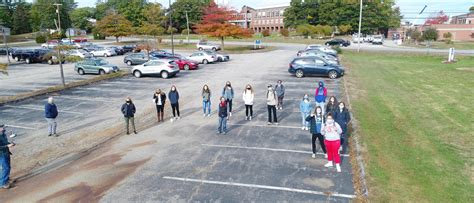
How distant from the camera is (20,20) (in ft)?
318

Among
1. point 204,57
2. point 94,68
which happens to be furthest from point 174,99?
A: point 204,57

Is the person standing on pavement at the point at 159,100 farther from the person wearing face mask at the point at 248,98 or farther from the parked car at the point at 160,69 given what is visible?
the parked car at the point at 160,69

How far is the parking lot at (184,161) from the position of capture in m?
8.31

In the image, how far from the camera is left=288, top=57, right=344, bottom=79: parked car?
2531 cm

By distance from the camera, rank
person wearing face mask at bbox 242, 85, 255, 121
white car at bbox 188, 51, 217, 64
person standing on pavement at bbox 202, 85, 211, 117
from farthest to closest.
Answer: white car at bbox 188, 51, 217, 64 < person standing on pavement at bbox 202, 85, 211, 117 < person wearing face mask at bbox 242, 85, 255, 121

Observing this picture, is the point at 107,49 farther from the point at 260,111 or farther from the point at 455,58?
the point at 455,58

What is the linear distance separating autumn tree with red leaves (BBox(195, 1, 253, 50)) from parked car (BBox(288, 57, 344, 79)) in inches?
905

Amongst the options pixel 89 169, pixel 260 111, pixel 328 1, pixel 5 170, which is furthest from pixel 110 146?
pixel 328 1

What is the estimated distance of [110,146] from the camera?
38.7 feet

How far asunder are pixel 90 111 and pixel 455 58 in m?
37.7

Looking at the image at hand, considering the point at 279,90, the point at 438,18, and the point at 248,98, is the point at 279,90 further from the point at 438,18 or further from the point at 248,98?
the point at 438,18

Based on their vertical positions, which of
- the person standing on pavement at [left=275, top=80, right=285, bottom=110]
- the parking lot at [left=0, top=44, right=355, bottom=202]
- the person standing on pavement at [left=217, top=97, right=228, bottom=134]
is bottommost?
the parking lot at [left=0, top=44, right=355, bottom=202]

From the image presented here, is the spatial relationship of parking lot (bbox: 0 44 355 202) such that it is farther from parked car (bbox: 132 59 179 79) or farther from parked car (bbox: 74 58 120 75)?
parked car (bbox: 74 58 120 75)

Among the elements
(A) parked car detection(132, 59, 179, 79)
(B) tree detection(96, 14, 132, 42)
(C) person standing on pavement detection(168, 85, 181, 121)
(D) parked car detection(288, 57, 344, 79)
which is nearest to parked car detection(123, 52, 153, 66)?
(A) parked car detection(132, 59, 179, 79)
